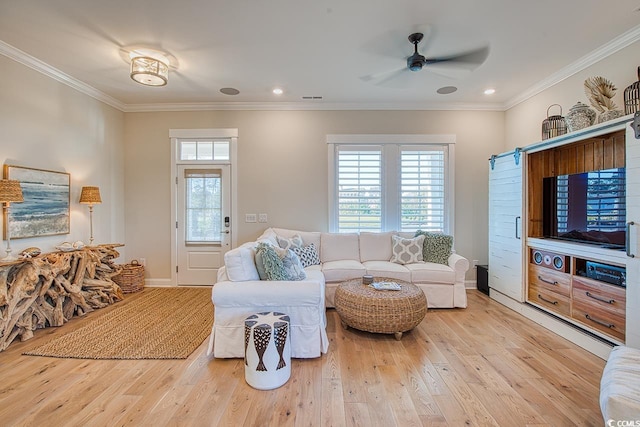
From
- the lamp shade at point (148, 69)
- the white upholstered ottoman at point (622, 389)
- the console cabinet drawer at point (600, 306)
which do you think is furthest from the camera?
the lamp shade at point (148, 69)

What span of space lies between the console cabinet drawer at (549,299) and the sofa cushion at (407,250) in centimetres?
132

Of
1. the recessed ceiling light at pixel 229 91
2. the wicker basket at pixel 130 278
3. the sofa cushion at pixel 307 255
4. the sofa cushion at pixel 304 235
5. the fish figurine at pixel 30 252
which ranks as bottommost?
the wicker basket at pixel 130 278

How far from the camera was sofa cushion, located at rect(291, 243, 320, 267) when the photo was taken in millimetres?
3807

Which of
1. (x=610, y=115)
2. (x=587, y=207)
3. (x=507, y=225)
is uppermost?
(x=610, y=115)

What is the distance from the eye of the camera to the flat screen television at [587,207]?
2473 mm

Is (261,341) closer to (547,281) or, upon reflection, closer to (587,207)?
(547,281)

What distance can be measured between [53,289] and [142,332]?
45.9 inches

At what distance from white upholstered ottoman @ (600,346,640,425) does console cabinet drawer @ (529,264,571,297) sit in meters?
1.23

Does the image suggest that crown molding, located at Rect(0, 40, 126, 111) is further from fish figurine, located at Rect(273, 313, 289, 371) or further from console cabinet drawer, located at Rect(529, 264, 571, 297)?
console cabinet drawer, located at Rect(529, 264, 571, 297)

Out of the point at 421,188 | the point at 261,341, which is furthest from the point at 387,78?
the point at 261,341

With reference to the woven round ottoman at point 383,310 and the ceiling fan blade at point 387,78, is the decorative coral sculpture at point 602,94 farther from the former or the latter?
the woven round ottoman at point 383,310

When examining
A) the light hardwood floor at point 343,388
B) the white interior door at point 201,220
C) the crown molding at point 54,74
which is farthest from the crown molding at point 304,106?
the light hardwood floor at point 343,388

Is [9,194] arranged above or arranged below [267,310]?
above

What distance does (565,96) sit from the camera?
3.45 m
